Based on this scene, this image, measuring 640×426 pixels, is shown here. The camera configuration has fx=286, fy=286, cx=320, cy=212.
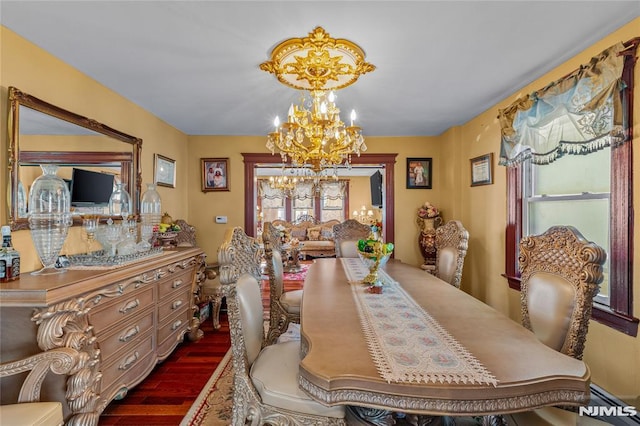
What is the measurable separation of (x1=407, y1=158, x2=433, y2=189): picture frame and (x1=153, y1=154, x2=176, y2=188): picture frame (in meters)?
3.26

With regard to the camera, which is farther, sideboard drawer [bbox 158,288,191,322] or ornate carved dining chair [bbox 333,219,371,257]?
ornate carved dining chair [bbox 333,219,371,257]

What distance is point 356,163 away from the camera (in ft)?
13.9

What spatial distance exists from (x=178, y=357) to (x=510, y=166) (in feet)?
11.9

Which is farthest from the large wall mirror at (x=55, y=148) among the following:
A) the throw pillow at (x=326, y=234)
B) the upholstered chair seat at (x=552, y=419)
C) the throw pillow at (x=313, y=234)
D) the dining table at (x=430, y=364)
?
the throw pillow at (x=326, y=234)

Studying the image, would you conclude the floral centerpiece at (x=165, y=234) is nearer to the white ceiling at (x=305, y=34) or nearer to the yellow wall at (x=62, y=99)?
the yellow wall at (x=62, y=99)

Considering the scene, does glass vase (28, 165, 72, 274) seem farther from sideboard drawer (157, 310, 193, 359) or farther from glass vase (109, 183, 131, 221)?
sideboard drawer (157, 310, 193, 359)

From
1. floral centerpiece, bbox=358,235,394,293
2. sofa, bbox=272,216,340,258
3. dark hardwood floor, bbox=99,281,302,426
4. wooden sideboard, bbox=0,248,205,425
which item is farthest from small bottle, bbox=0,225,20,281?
sofa, bbox=272,216,340,258

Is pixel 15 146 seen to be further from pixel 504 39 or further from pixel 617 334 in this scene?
pixel 617 334

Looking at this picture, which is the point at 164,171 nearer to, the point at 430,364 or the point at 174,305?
the point at 174,305

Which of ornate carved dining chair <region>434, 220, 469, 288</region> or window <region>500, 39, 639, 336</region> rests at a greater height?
window <region>500, 39, 639, 336</region>

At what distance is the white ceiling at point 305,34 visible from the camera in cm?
155

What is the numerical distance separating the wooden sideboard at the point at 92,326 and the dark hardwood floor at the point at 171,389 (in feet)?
0.46

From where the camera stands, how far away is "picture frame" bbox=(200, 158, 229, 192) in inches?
163

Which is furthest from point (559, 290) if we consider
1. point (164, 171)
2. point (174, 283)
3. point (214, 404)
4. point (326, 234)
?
point (326, 234)
